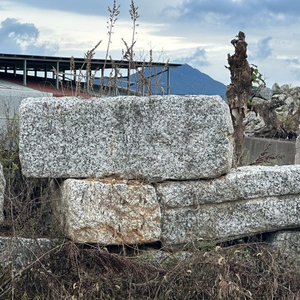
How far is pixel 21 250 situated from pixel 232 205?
1806 millimetres

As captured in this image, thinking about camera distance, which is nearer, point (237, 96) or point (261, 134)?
point (237, 96)

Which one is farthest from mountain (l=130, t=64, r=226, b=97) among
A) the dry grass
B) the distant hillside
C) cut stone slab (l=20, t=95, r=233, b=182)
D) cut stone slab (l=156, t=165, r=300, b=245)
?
the dry grass

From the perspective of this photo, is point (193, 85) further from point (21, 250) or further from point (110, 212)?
point (21, 250)

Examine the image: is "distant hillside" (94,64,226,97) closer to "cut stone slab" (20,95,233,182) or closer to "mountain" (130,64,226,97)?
"mountain" (130,64,226,97)

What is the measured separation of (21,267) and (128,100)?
161 cm

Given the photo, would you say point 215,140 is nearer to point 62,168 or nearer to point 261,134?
point 62,168

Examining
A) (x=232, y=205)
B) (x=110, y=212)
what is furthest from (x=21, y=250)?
(x=232, y=205)

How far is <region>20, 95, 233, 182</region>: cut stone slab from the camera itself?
13.8 feet

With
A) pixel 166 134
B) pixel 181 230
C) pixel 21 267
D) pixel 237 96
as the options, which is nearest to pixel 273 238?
pixel 181 230

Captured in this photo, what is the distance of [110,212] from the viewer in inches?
165

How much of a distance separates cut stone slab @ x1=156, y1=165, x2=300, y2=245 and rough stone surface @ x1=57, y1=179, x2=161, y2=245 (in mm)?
147

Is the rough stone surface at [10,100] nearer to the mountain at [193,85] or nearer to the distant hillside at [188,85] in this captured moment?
the distant hillside at [188,85]

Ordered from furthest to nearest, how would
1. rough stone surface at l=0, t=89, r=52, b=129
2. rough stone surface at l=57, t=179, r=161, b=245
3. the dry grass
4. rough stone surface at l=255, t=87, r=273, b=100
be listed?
rough stone surface at l=255, t=87, r=273, b=100 < rough stone surface at l=0, t=89, r=52, b=129 < rough stone surface at l=57, t=179, r=161, b=245 < the dry grass

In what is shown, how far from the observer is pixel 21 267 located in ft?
13.8
